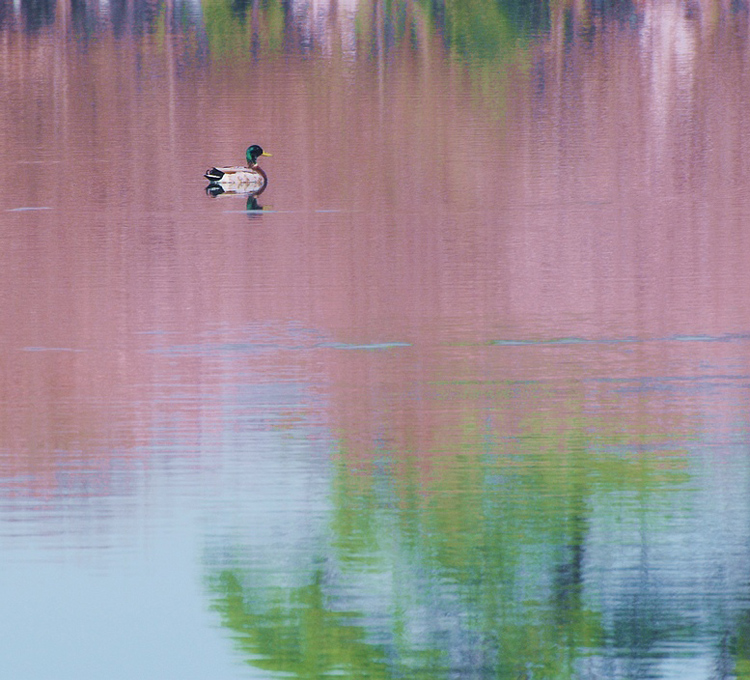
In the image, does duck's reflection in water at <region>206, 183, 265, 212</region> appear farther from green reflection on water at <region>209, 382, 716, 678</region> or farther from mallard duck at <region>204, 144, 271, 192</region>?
green reflection on water at <region>209, 382, 716, 678</region>

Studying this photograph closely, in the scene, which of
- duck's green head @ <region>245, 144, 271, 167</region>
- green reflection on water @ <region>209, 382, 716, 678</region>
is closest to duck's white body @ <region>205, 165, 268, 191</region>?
duck's green head @ <region>245, 144, 271, 167</region>

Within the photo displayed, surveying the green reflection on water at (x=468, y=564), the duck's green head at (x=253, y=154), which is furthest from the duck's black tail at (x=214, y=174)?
the green reflection on water at (x=468, y=564)

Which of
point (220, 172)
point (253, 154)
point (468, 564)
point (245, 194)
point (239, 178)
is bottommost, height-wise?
point (468, 564)

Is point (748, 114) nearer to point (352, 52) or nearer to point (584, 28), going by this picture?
point (352, 52)

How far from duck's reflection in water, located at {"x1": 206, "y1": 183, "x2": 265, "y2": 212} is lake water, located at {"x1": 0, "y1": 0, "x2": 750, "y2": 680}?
6.5 inches

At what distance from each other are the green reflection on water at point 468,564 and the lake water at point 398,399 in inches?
0.7

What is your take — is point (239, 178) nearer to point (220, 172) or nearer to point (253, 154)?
point (220, 172)

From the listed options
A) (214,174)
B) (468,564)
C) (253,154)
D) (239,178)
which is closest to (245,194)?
(239,178)

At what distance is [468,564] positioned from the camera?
8055 mm

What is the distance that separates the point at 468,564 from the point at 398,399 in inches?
97.0

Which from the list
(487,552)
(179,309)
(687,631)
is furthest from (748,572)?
(179,309)

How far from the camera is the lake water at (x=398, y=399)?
25.2 ft

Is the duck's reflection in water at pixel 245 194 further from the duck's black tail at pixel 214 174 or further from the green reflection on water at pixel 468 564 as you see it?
the green reflection on water at pixel 468 564

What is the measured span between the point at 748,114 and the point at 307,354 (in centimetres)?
1864
